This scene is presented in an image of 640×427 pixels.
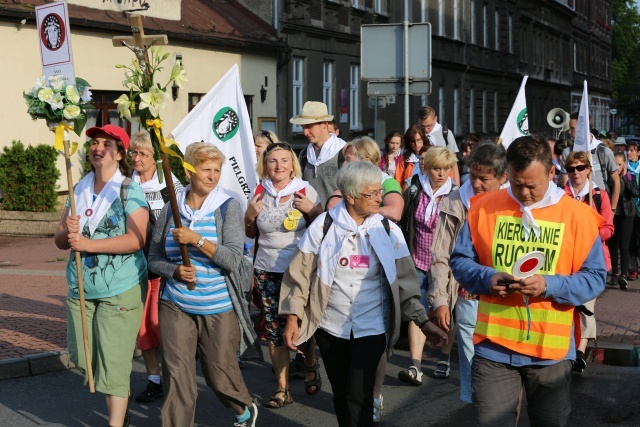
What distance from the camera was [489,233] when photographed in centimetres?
509

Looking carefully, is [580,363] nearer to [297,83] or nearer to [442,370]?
[442,370]

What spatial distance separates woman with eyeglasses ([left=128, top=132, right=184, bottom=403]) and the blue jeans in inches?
80.3

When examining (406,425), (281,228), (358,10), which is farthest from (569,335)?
(358,10)

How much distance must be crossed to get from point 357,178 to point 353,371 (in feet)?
3.41

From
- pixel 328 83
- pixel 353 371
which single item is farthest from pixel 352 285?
pixel 328 83

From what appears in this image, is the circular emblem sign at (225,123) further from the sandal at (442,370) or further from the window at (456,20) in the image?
the window at (456,20)

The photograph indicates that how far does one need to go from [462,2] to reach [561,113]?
78.5 feet

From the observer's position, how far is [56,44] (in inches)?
290

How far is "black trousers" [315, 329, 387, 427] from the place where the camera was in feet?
19.4

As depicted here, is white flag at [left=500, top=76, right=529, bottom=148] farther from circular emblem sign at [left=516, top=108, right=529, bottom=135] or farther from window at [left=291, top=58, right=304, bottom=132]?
window at [left=291, top=58, right=304, bottom=132]

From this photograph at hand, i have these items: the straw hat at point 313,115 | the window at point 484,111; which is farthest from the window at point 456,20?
the straw hat at point 313,115

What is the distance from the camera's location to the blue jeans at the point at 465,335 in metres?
7.16

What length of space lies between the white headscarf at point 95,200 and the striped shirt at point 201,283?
413 mm

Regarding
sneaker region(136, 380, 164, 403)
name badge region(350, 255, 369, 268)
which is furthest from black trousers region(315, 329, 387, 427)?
sneaker region(136, 380, 164, 403)
